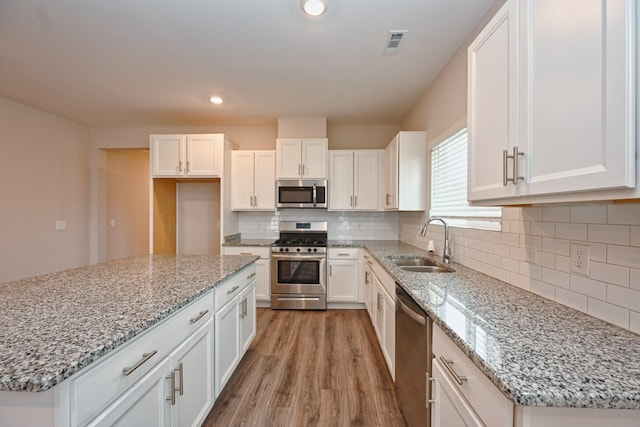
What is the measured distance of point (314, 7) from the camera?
1.75 metres

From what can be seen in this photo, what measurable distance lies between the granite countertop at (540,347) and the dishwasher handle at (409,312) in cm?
9

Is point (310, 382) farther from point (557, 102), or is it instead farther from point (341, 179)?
point (341, 179)

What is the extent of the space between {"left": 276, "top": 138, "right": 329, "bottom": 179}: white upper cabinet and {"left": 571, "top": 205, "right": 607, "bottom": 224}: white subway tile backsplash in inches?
111

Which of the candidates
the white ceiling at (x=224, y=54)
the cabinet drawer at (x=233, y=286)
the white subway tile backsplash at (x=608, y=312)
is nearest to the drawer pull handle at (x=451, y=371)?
the white subway tile backsplash at (x=608, y=312)

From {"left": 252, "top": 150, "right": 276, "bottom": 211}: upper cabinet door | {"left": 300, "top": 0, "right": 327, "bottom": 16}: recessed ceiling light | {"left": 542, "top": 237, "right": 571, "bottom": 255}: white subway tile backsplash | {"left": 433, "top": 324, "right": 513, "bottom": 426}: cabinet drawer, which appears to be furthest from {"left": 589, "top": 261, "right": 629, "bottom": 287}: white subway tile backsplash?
{"left": 252, "top": 150, "right": 276, "bottom": 211}: upper cabinet door

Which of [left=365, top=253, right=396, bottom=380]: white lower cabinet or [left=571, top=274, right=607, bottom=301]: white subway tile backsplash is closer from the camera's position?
[left=571, top=274, right=607, bottom=301]: white subway tile backsplash

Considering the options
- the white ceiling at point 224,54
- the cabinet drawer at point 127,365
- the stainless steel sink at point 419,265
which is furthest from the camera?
the stainless steel sink at point 419,265

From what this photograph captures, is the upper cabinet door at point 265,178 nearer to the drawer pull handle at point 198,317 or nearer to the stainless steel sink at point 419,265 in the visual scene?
the stainless steel sink at point 419,265

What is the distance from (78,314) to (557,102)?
1.87 m

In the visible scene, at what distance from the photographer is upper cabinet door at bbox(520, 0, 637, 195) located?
69cm

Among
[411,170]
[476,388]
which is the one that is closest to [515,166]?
[476,388]

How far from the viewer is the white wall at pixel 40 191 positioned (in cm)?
336

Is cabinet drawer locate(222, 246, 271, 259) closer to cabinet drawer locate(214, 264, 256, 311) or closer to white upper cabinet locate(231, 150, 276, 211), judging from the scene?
white upper cabinet locate(231, 150, 276, 211)

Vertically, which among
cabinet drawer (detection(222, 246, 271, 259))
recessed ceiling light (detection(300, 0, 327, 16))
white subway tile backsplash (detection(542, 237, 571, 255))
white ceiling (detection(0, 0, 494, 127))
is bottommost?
cabinet drawer (detection(222, 246, 271, 259))
